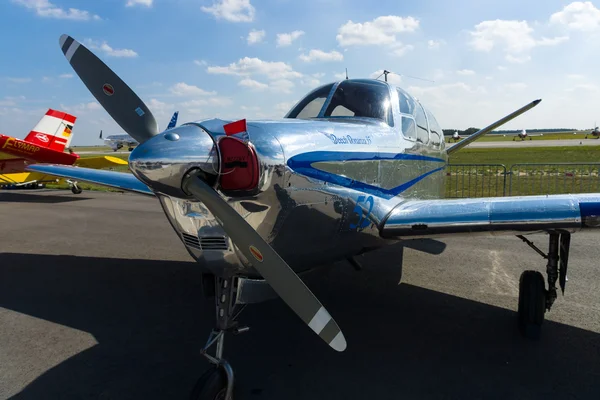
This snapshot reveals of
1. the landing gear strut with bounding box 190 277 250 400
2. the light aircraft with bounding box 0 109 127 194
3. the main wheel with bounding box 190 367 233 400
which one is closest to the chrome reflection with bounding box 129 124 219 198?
the landing gear strut with bounding box 190 277 250 400

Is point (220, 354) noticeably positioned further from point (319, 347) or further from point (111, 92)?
point (111, 92)

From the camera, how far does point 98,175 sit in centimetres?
707

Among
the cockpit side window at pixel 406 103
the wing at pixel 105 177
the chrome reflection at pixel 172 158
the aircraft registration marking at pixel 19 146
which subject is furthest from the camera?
the aircraft registration marking at pixel 19 146

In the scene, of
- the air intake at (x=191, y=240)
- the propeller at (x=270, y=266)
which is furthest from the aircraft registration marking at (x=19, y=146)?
the propeller at (x=270, y=266)

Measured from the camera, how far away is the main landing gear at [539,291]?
387 cm

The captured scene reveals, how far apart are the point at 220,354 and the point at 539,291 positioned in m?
3.02

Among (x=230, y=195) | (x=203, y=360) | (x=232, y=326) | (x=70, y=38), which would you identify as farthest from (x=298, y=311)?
(x=70, y=38)

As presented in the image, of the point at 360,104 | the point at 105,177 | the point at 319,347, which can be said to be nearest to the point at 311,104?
the point at 360,104

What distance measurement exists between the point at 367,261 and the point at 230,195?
14.7 feet

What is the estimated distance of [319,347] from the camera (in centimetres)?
383

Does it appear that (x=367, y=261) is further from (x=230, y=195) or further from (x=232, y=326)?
(x=230, y=195)

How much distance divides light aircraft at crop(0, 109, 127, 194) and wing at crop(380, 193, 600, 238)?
10503 millimetres

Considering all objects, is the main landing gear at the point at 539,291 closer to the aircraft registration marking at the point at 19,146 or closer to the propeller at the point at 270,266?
the propeller at the point at 270,266

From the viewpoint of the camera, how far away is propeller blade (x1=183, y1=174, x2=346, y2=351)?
2.22m
